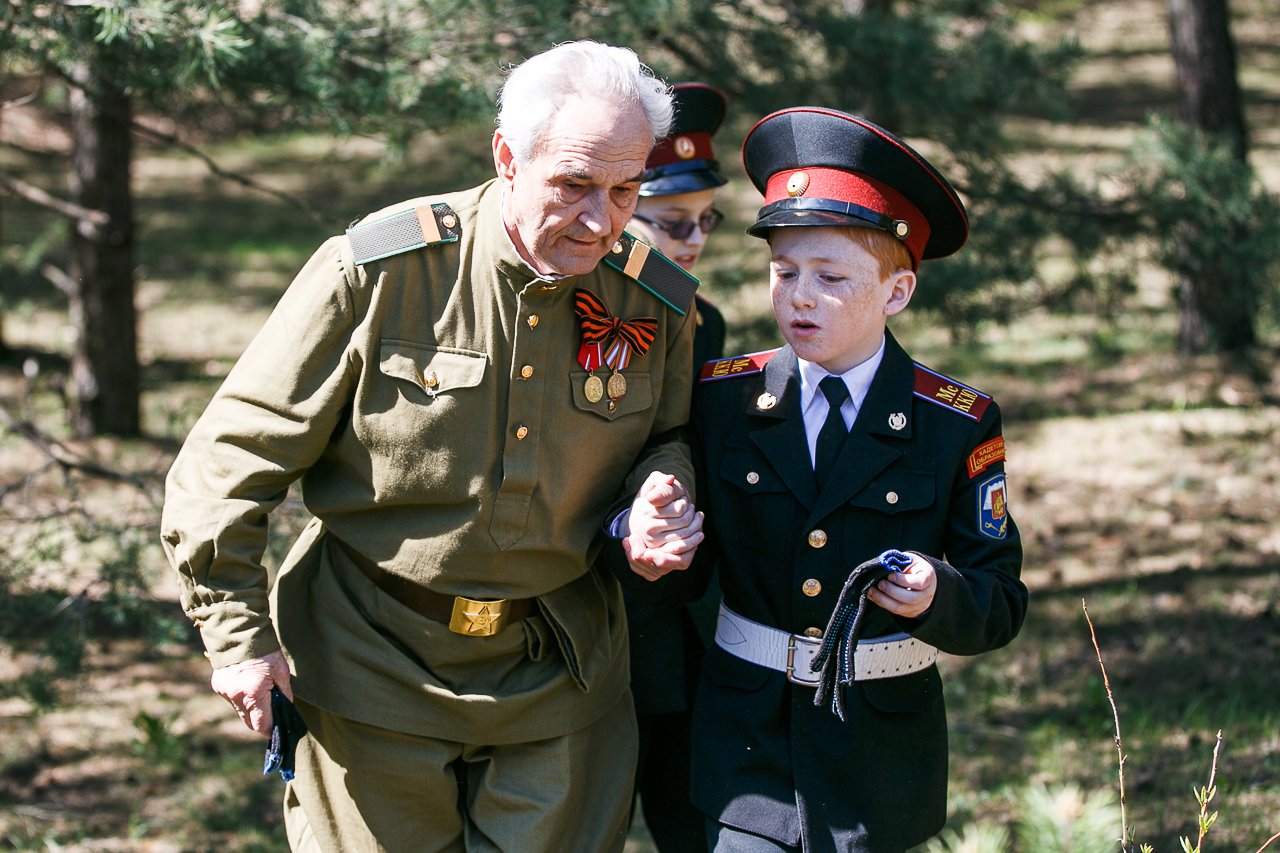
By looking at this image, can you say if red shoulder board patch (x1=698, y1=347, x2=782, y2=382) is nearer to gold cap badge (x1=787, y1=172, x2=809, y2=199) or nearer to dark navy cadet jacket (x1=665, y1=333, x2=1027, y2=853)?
dark navy cadet jacket (x1=665, y1=333, x2=1027, y2=853)

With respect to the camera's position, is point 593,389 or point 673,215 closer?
point 593,389

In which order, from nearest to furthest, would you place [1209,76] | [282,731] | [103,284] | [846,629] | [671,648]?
1. [846,629]
2. [282,731]
3. [671,648]
4. [103,284]
5. [1209,76]

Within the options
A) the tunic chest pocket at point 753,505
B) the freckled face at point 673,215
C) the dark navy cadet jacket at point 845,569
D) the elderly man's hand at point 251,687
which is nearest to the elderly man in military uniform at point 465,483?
the elderly man's hand at point 251,687

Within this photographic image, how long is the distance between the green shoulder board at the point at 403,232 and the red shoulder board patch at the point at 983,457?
1167 mm

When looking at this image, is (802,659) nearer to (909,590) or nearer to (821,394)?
(909,590)

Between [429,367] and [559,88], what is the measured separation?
0.61m

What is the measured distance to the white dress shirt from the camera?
253 cm

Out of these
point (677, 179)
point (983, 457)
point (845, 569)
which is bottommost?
point (845, 569)

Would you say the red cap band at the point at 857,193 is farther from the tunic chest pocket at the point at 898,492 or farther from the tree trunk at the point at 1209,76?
the tree trunk at the point at 1209,76

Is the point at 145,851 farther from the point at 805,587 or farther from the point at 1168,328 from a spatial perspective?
the point at 1168,328

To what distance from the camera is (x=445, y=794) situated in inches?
103

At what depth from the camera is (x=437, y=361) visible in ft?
8.01

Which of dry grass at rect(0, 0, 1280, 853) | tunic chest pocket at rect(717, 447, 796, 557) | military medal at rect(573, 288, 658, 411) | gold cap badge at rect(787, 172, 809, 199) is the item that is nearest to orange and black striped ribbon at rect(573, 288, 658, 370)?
military medal at rect(573, 288, 658, 411)

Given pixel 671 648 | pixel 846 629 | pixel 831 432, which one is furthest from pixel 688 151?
pixel 846 629
